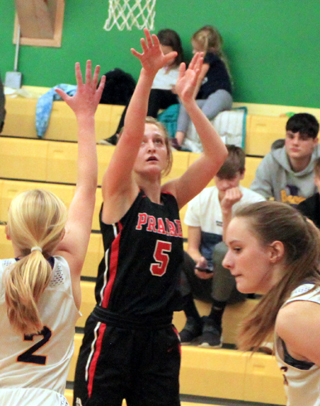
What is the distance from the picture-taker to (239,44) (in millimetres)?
5570

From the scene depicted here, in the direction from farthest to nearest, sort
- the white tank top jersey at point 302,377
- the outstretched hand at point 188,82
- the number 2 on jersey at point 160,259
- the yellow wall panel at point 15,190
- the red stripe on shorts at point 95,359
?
the yellow wall panel at point 15,190 → the outstretched hand at point 188,82 → the number 2 on jersey at point 160,259 → the red stripe on shorts at point 95,359 → the white tank top jersey at point 302,377

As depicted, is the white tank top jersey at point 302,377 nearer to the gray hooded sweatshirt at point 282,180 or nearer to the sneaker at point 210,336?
the sneaker at point 210,336

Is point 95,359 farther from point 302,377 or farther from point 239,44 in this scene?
point 239,44

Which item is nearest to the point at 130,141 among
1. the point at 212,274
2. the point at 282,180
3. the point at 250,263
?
the point at 250,263

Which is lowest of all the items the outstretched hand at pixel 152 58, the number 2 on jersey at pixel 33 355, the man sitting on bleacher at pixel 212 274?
the man sitting on bleacher at pixel 212 274

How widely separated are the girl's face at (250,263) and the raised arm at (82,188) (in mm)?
499

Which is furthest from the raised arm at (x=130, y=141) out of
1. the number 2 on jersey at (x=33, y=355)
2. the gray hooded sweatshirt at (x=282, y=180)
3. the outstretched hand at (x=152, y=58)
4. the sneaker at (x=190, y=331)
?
the gray hooded sweatshirt at (x=282, y=180)

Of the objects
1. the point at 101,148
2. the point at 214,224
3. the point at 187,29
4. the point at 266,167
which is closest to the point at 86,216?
the point at 214,224

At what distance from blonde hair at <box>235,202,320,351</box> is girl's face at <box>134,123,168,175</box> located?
80cm

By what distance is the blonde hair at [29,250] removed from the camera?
1.44m

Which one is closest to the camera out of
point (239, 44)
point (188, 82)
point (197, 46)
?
point (188, 82)

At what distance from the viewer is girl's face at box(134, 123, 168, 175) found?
2227mm

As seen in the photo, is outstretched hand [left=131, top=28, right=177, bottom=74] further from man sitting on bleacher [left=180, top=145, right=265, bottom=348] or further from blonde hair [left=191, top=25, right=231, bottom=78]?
blonde hair [left=191, top=25, right=231, bottom=78]

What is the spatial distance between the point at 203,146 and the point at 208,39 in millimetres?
3188
